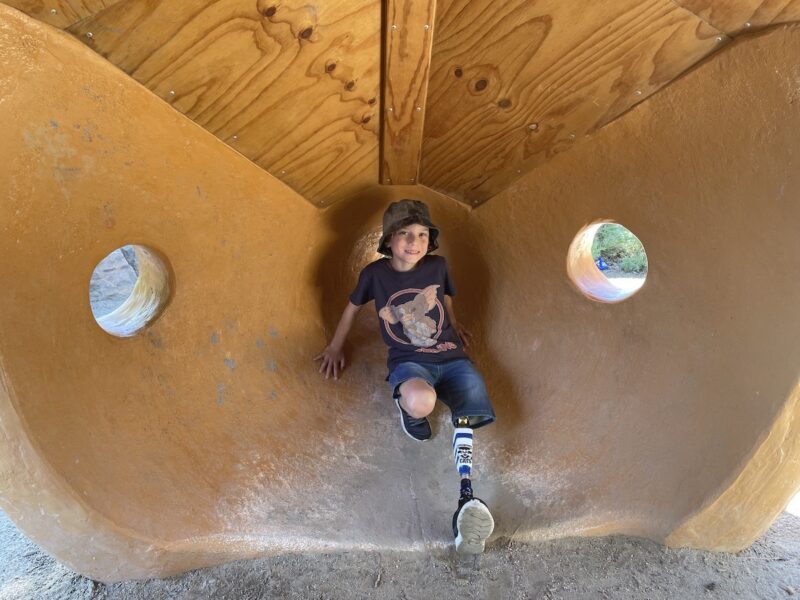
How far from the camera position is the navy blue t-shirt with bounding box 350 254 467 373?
2.48m

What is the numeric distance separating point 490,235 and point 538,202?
0.98ft

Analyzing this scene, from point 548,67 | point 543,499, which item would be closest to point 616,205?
point 548,67

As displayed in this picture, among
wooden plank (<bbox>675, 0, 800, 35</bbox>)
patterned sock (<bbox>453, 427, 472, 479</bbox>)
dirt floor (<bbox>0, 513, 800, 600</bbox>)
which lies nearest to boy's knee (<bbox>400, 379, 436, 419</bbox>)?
patterned sock (<bbox>453, 427, 472, 479</bbox>)

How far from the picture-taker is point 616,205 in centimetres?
218

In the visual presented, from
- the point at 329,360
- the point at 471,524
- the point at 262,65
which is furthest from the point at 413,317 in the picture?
the point at 262,65

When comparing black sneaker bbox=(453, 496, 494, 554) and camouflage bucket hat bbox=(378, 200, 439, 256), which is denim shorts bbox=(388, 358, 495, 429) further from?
camouflage bucket hat bbox=(378, 200, 439, 256)

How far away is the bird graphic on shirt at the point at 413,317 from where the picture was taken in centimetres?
249

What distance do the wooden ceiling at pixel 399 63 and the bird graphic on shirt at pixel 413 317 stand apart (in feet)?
2.10

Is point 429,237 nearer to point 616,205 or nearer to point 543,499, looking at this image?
point 616,205

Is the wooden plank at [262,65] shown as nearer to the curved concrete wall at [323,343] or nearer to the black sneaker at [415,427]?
the curved concrete wall at [323,343]

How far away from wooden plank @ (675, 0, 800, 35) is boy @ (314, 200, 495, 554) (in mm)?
1187

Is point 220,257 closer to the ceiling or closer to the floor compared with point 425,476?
closer to the ceiling

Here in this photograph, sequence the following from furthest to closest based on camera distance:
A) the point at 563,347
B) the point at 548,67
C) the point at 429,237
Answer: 1. the point at 429,237
2. the point at 563,347
3. the point at 548,67

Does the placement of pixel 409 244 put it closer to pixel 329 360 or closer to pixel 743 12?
pixel 329 360
